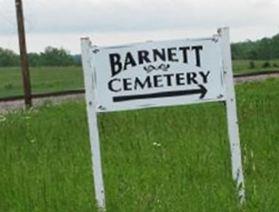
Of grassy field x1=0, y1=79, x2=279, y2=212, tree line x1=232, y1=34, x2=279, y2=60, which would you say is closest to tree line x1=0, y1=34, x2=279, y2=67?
tree line x1=232, y1=34, x2=279, y2=60

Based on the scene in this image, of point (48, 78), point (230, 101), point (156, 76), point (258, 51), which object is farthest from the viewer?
point (258, 51)

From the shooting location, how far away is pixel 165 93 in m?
6.07

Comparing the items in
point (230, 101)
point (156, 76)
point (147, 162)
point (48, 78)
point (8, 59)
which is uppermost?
point (8, 59)

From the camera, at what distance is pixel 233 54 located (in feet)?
151

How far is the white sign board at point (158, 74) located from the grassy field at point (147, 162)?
80cm

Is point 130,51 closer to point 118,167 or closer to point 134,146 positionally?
point 118,167

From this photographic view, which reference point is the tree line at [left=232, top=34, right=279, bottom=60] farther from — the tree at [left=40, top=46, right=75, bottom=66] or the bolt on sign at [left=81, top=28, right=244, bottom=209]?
the bolt on sign at [left=81, top=28, right=244, bottom=209]

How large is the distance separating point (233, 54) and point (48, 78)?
11.7 m

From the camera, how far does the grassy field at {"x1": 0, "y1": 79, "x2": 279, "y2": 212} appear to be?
6383 mm

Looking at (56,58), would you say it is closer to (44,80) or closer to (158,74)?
(44,80)

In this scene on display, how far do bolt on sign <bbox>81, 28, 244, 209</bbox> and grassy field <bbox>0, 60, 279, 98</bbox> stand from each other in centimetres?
2460

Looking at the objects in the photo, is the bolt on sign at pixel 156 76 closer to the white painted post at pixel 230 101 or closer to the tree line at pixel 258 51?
the white painted post at pixel 230 101

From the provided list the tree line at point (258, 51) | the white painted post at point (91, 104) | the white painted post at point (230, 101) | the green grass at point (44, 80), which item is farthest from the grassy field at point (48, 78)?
the white painted post at point (230, 101)

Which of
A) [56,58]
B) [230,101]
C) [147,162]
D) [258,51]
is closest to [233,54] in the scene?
[258,51]
